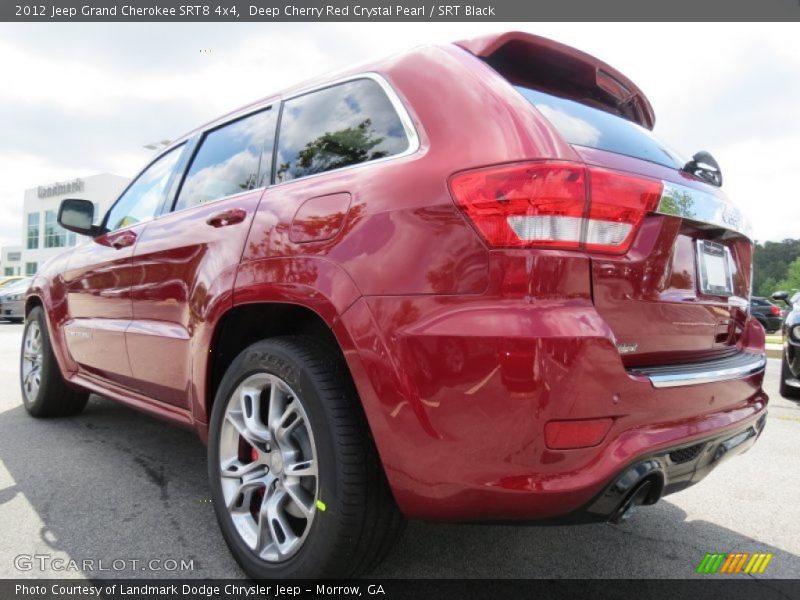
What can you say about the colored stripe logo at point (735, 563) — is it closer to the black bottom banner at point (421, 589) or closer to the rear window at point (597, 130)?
the black bottom banner at point (421, 589)

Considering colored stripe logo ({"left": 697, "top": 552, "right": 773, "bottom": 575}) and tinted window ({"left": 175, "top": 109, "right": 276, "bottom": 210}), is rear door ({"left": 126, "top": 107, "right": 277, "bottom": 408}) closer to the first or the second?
tinted window ({"left": 175, "top": 109, "right": 276, "bottom": 210})

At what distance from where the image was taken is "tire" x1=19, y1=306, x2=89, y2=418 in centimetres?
407

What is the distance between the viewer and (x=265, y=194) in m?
2.15

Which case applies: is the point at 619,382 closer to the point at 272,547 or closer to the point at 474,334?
the point at 474,334

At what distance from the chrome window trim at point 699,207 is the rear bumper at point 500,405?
49 cm

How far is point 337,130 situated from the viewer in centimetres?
206

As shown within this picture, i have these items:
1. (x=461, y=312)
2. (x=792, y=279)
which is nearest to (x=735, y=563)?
(x=461, y=312)

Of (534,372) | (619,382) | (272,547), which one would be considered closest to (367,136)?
(534,372)

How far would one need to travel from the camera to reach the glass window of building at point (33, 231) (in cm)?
5356

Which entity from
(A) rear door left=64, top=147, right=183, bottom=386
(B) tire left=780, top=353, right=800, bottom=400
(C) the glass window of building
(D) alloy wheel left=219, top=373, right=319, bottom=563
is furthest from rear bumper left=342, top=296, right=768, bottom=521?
(C) the glass window of building

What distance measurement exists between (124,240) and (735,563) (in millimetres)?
3315

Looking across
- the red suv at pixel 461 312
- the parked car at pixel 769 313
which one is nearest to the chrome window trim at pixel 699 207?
the red suv at pixel 461 312

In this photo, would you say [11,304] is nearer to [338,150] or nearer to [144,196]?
[144,196]

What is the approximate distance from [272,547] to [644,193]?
1639mm
